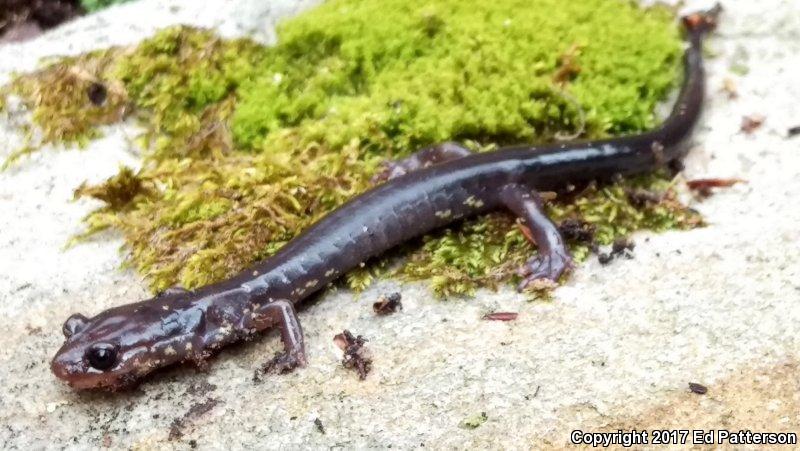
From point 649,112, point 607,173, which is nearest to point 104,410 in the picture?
point 607,173

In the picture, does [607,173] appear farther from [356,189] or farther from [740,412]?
[740,412]

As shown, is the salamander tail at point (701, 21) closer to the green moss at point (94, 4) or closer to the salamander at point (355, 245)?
the salamander at point (355, 245)

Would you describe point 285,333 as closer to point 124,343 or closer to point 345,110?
point 124,343

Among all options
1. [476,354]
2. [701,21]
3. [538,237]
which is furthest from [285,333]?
[701,21]

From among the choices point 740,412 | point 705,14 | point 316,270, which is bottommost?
point 740,412

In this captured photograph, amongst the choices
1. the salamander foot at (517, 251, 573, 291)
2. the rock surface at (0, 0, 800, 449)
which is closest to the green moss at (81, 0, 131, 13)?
the rock surface at (0, 0, 800, 449)

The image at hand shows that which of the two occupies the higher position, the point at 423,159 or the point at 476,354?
the point at 423,159
